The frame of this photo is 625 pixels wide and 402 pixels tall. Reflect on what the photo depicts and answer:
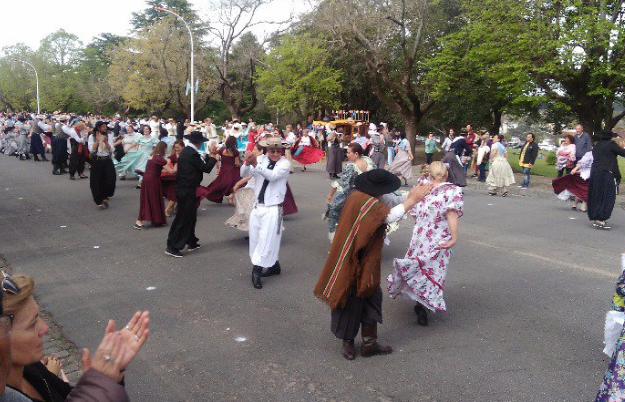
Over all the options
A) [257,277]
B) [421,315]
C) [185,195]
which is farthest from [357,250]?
[185,195]

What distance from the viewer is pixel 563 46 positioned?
18188 millimetres

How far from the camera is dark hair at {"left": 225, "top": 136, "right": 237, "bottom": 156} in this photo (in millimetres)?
9086

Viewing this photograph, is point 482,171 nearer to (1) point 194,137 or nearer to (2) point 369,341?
(1) point 194,137

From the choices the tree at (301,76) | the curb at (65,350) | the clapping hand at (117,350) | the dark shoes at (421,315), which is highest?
the tree at (301,76)

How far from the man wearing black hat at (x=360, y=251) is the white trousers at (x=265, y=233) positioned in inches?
81.6

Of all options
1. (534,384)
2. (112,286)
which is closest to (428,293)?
(534,384)

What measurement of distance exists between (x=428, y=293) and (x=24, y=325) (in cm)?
400

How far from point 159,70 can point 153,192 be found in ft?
114

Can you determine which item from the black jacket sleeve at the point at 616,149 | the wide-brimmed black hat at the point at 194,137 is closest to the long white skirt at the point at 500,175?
the black jacket sleeve at the point at 616,149

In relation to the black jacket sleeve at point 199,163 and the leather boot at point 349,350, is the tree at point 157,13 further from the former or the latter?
the leather boot at point 349,350

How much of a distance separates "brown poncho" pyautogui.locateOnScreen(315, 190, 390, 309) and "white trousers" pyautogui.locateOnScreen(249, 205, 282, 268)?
7.20 feet

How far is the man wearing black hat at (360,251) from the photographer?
4.20 m

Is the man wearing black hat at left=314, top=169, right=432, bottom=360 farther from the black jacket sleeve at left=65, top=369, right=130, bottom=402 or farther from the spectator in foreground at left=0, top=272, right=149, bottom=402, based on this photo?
the black jacket sleeve at left=65, top=369, right=130, bottom=402

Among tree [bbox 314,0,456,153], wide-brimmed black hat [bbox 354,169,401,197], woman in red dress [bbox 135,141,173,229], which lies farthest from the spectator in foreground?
tree [bbox 314,0,456,153]
